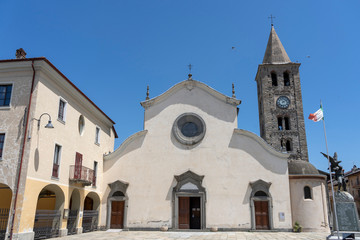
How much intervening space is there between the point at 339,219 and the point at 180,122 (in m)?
13.1

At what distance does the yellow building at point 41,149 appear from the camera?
14.8 metres

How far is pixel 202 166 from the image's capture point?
A: 76.5 feet

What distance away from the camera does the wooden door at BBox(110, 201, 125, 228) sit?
23.0 metres

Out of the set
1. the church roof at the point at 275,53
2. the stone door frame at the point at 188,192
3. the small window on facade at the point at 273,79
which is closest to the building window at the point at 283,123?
the small window on facade at the point at 273,79

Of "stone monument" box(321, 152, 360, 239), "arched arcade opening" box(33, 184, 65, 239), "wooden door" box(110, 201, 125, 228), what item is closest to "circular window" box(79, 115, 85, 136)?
"arched arcade opening" box(33, 184, 65, 239)

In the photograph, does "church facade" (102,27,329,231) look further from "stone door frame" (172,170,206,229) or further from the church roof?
the church roof

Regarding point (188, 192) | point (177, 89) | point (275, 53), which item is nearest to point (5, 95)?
point (177, 89)

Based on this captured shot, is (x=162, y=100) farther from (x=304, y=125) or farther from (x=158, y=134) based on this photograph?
(x=304, y=125)

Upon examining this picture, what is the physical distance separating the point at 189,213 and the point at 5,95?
14.4 m

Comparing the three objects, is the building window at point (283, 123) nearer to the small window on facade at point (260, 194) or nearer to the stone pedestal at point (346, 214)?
the small window on facade at point (260, 194)

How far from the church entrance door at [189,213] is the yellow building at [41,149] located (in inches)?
262

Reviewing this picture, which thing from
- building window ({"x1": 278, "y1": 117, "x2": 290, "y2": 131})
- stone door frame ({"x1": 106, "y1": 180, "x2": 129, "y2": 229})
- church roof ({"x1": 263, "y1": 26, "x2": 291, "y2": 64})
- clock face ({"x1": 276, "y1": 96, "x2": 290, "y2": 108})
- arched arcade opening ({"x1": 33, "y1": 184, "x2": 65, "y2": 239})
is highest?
church roof ({"x1": 263, "y1": 26, "x2": 291, "y2": 64})

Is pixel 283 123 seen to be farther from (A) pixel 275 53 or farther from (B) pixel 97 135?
(B) pixel 97 135

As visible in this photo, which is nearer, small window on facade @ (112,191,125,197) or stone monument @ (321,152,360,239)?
stone monument @ (321,152,360,239)
